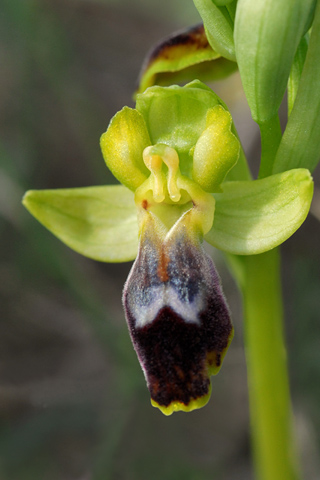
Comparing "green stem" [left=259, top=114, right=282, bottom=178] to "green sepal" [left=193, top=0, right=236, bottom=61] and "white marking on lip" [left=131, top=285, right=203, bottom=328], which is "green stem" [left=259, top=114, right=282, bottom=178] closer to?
"green sepal" [left=193, top=0, right=236, bottom=61]

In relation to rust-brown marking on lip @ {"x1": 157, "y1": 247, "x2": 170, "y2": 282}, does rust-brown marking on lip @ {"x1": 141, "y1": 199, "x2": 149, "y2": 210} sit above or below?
above

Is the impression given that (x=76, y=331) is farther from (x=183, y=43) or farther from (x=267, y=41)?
(x=267, y=41)

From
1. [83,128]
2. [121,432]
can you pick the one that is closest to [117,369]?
[121,432]

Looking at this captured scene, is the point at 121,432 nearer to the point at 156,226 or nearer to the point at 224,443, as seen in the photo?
the point at 224,443

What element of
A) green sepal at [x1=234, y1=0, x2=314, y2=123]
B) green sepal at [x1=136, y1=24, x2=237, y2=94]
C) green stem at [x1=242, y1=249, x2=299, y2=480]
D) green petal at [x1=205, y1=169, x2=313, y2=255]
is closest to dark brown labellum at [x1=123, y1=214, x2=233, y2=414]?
green petal at [x1=205, y1=169, x2=313, y2=255]

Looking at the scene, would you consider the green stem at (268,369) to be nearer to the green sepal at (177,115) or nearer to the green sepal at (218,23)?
the green sepal at (177,115)
